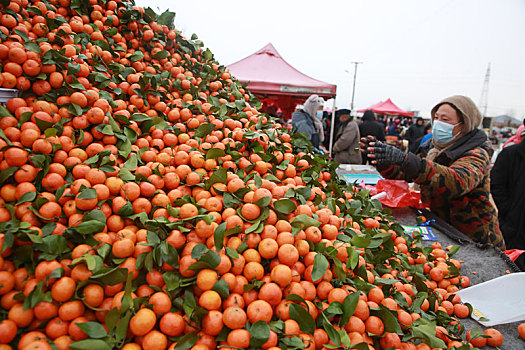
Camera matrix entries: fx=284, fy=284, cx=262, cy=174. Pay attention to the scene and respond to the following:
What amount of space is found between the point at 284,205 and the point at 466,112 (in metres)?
2.50

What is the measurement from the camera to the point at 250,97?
2951mm

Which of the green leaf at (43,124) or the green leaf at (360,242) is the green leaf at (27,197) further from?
the green leaf at (360,242)

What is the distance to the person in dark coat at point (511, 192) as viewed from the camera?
3.37m

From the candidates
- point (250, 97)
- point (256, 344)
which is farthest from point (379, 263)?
point (250, 97)

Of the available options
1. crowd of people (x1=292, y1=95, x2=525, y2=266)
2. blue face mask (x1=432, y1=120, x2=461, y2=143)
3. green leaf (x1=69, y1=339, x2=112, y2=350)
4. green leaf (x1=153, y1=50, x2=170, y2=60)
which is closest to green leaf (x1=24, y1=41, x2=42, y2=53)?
green leaf (x1=153, y1=50, x2=170, y2=60)

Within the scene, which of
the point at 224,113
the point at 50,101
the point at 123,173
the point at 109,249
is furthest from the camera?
the point at 224,113

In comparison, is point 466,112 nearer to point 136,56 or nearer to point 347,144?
point 136,56

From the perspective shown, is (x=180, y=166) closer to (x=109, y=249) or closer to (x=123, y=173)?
(x=123, y=173)

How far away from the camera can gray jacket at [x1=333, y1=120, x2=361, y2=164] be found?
6.79 metres

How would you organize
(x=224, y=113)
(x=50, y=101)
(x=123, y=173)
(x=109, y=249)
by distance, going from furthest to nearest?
(x=224, y=113)
(x=50, y=101)
(x=123, y=173)
(x=109, y=249)

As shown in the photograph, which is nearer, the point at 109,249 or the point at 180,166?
the point at 109,249

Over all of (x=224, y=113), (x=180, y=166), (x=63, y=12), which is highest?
(x=63, y=12)

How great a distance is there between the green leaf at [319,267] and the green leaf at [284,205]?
0.29 metres

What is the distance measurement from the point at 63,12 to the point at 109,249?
188 centimetres
